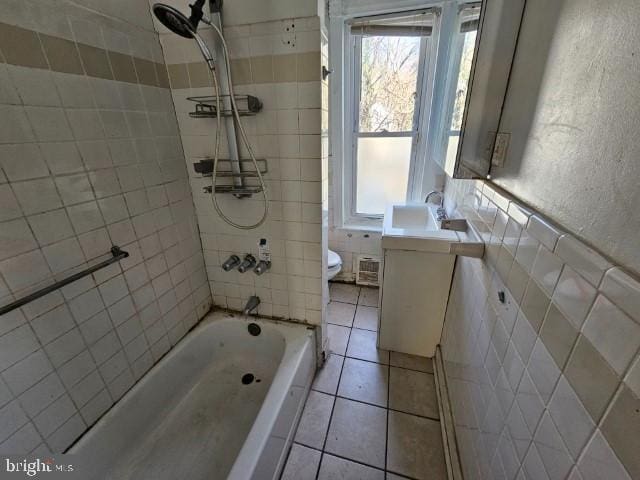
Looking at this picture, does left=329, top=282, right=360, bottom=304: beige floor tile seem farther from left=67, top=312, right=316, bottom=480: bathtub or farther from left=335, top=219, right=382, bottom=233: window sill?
left=67, top=312, right=316, bottom=480: bathtub

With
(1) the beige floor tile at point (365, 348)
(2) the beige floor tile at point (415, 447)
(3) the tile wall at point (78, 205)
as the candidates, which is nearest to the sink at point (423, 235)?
(1) the beige floor tile at point (365, 348)

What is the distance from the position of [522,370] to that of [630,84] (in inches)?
25.1

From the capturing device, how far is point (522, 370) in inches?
26.6

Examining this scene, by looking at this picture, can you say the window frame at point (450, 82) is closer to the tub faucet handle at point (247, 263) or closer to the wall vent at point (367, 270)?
Answer: the wall vent at point (367, 270)

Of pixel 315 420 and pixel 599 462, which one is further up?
pixel 599 462

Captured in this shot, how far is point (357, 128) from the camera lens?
217cm

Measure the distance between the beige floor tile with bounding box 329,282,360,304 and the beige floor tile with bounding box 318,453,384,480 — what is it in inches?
47.3

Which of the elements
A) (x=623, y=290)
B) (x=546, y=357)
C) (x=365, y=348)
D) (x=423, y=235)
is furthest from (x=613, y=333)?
(x=365, y=348)

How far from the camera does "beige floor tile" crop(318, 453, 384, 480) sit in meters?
1.15

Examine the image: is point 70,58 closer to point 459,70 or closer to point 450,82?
point 459,70

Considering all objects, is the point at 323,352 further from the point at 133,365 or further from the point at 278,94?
the point at 278,94

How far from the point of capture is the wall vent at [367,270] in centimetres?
242

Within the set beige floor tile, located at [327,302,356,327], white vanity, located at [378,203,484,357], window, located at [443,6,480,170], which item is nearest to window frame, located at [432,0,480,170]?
window, located at [443,6,480,170]

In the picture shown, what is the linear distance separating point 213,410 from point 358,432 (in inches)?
29.4
